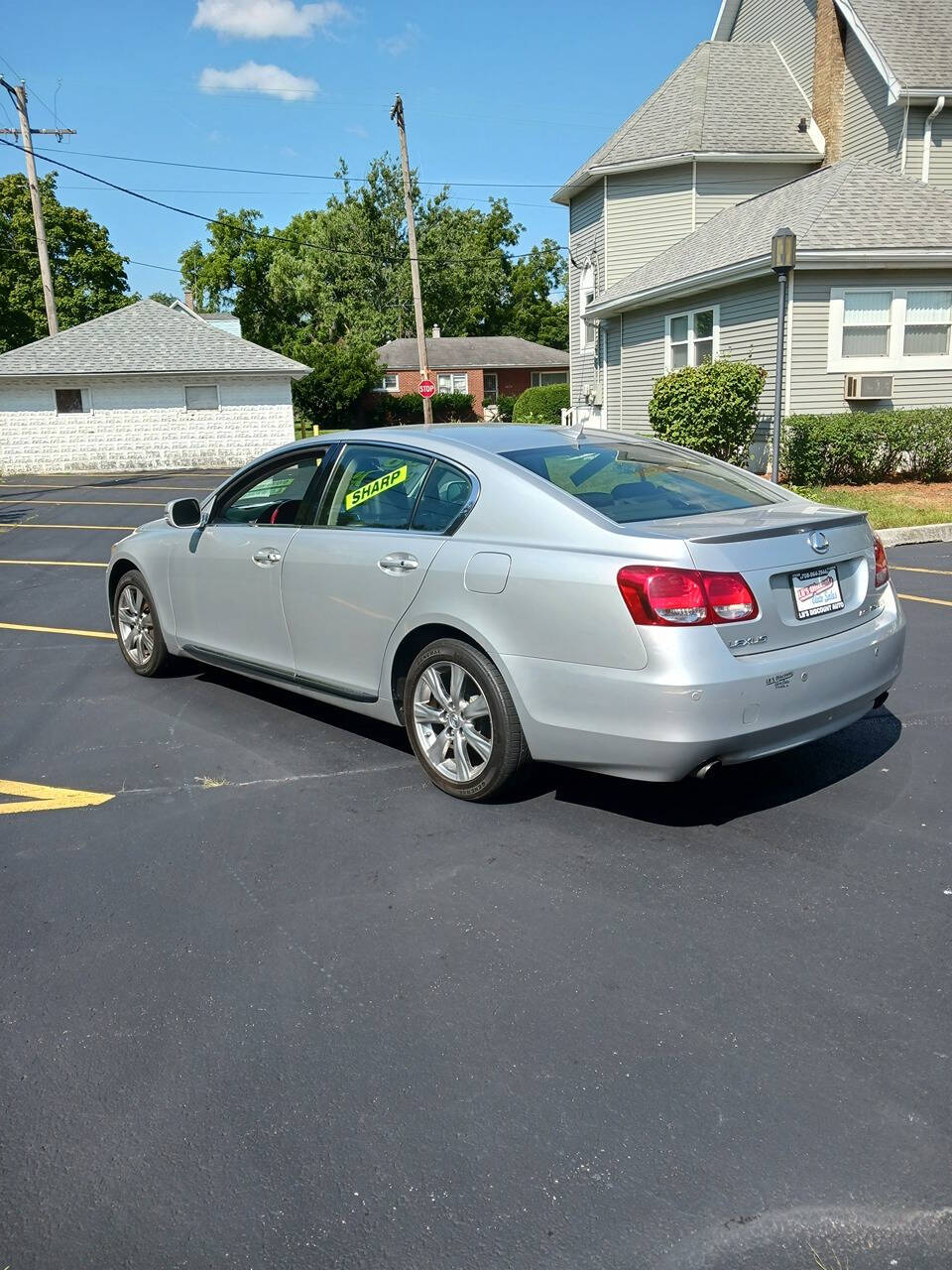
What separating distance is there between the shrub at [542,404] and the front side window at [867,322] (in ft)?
80.5

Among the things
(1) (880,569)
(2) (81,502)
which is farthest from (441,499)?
(2) (81,502)

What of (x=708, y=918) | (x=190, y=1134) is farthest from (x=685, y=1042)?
(x=190, y=1134)

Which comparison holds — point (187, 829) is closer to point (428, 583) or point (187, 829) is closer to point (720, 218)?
point (428, 583)

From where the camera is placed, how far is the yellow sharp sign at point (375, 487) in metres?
5.06

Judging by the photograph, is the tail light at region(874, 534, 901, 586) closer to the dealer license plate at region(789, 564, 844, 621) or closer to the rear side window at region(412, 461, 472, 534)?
the dealer license plate at region(789, 564, 844, 621)

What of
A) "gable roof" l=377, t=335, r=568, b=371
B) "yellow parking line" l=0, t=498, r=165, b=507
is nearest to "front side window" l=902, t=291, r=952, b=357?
"yellow parking line" l=0, t=498, r=165, b=507

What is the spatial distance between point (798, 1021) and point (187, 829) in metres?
2.60

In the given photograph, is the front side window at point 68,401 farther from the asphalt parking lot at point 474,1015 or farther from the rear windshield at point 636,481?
the rear windshield at point 636,481

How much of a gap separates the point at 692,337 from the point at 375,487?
1743 cm

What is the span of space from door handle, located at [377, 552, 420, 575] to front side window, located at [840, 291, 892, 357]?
51.3 ft

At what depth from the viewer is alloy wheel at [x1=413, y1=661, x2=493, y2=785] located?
4500mm

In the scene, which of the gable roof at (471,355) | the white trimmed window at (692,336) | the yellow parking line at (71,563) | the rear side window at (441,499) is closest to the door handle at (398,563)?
the rear side window at (441,499)

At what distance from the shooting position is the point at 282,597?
17.9 ft

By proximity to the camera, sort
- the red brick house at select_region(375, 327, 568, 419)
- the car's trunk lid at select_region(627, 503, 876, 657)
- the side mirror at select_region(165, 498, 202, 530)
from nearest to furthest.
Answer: the car's trunk lid at select_region(627, 503, 876, 657) < the side mirror at select_region(165, 498, 202, 530) < the red brick house at select_region(375, 327, 568, 419)
